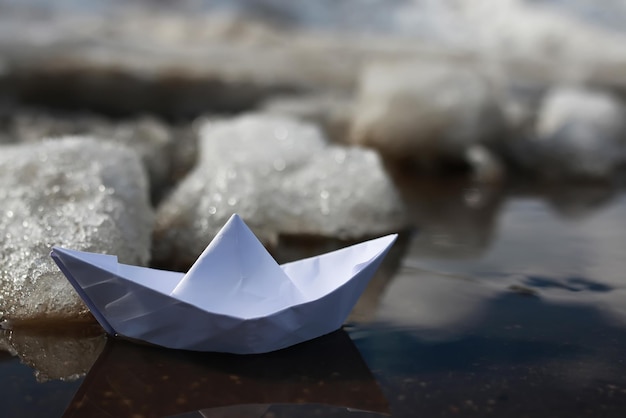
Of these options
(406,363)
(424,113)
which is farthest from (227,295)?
(424,113)

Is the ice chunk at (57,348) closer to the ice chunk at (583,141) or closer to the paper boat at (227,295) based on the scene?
the paper boat at (227,295)

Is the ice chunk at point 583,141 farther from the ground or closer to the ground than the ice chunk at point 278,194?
closer to the ground

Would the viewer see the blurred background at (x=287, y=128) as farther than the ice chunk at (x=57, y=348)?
Yes

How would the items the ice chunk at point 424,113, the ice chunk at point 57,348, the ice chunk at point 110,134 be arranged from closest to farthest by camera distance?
1. the ice chunk at point 57,348
2. the ice chunk at point 110,134
3. the ice chunk at point 424,113

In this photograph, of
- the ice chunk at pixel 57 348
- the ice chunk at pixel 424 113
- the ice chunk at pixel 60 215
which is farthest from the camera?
the ice chunk at pixel 424 113

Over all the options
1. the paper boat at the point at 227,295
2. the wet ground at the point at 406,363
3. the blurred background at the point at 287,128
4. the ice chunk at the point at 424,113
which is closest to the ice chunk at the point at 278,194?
the blurred background at the point at 287,128

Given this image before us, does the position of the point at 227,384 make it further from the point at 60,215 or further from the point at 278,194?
the point at 278,194
